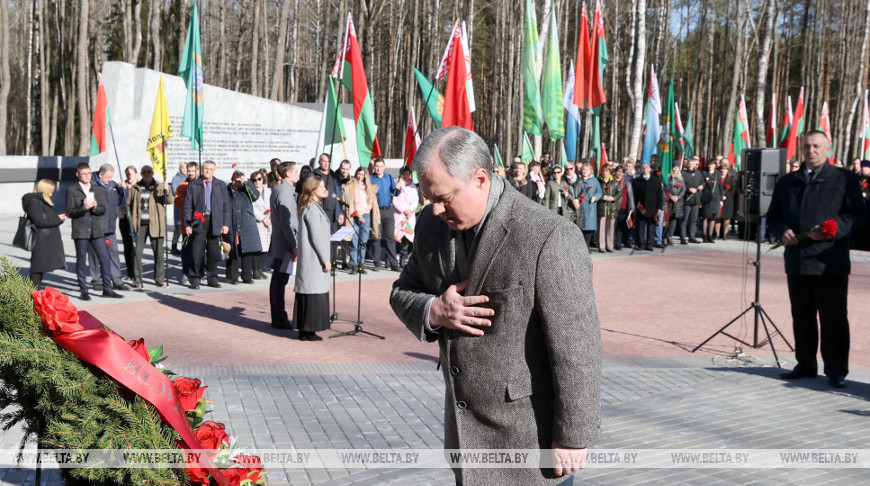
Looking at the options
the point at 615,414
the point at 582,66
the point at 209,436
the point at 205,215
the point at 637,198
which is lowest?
A: the point at 615,414

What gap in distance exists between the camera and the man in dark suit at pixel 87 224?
1212 cm

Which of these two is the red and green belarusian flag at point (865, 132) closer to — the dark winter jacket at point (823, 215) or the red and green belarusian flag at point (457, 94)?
the red and green belarusian flag at point (457, 94)

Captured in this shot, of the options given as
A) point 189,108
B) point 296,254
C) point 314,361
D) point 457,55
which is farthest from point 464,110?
point 314,361

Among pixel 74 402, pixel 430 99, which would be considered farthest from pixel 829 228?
pixel 430 99

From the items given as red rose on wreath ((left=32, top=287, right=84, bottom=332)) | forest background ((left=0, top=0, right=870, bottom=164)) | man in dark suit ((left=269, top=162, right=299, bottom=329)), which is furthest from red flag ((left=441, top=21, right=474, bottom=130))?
forest background ((left=0, top=0, right=870, bottom=164))

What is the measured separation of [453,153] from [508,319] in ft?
1.79

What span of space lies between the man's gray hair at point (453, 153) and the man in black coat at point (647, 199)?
1780 centimetres

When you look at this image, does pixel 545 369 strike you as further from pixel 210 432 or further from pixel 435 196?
pixel 210 432

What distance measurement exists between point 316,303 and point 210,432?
612 cm

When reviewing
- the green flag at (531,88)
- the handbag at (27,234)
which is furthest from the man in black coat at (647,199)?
the handbag at (27,234)

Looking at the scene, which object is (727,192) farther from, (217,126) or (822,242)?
(822,242)

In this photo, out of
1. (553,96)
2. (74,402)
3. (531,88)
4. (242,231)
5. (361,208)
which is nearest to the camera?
(74,402)

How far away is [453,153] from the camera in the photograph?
268 centimetres

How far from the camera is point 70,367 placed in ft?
10.8
